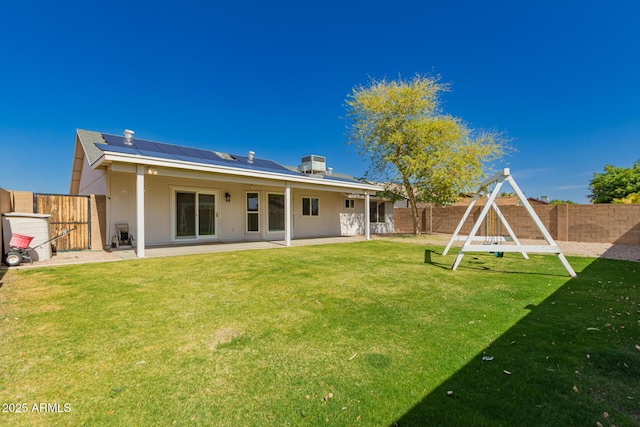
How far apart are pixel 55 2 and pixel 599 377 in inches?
658

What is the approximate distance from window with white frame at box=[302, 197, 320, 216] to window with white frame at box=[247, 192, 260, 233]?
2635 millimetres

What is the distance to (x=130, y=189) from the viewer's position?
9.55 m

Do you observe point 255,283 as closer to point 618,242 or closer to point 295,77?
point 618,242

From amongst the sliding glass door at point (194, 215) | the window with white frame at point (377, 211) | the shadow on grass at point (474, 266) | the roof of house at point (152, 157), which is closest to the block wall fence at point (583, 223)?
the window with white frame at point (377, 211)

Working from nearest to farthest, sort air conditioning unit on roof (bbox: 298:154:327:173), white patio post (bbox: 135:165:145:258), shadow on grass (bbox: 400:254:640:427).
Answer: shadow on grass (bbox: 400:254:640:427), white patio post (bbox: 135:165:145:258), air conditioning unit on roof (bbox: 298:154:327:173)

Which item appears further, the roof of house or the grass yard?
the roof of house

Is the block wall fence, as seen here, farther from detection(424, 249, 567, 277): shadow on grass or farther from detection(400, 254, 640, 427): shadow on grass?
detection(400, 254, 640, 427): shadow on grass

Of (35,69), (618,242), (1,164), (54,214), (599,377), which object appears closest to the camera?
(599,377)

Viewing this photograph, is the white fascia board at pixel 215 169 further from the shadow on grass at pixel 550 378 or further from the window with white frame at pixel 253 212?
the shadow on grass at pixel 550 378

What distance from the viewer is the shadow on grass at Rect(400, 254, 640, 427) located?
1799 millimetres

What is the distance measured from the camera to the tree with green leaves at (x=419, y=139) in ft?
44.7

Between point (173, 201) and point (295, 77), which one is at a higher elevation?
point (295, 77)

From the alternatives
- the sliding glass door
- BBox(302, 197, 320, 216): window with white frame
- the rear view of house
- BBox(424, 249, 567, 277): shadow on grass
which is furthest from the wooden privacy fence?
BBox(424, 249, 567, 277): shadow on grass

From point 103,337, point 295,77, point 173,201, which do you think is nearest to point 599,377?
point 103,337
